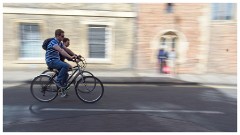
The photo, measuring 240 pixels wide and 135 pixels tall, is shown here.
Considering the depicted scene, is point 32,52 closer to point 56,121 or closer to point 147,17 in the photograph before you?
point 147,17

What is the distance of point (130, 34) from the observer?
450 inches

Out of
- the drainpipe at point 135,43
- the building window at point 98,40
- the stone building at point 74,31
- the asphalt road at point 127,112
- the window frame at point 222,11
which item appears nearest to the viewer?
the asphalt road at point 127,112

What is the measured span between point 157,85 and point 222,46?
15.1 ft

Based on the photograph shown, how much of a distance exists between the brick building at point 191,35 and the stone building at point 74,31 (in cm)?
67

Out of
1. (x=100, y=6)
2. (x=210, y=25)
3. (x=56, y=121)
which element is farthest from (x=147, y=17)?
(x=56, y=121)

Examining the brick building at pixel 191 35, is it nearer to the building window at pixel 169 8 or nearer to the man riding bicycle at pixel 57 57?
the building window at pixel 169 8

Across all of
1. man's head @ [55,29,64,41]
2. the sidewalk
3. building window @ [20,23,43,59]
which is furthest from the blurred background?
man's head @ [55,29,64,41]

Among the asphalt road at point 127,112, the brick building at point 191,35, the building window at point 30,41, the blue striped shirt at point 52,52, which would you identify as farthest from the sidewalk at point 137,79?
the blue striped shirt at point 52,52

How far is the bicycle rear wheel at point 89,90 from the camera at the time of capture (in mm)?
6334

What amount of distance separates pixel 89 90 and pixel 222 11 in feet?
26.5

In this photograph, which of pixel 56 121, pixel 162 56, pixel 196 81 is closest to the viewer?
pixel 56 121

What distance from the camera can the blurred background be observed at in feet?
36.6

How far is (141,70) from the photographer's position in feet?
38.2

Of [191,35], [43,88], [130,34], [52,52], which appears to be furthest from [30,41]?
[191,35]
